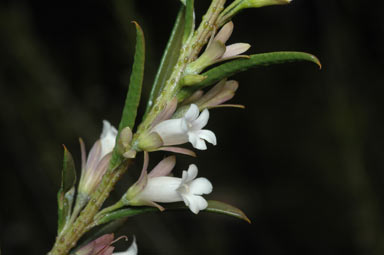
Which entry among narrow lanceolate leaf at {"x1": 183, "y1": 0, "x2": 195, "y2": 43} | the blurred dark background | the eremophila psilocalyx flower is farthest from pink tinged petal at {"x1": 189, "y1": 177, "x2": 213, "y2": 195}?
the blurred dark background

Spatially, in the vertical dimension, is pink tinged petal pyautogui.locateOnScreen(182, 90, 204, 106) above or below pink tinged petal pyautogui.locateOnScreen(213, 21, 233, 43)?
below

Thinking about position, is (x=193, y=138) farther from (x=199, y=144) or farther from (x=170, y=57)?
(x=170, y=57)

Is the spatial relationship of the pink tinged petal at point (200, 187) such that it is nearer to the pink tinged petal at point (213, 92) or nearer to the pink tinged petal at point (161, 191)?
the pink tinged petal at point (161, 191)

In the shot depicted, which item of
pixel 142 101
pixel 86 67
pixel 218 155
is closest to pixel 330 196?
pixel 218 155

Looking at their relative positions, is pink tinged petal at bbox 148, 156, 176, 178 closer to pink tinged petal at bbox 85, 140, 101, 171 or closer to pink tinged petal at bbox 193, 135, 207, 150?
pink tinged petal at bbox 193, 135, 207, 150

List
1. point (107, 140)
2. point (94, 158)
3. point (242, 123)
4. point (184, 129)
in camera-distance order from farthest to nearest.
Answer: point (242, 123) < point (107, 140) < point (94, 158) < point (184, 129)

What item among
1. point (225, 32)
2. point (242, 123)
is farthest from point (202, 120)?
point (242, 123)
